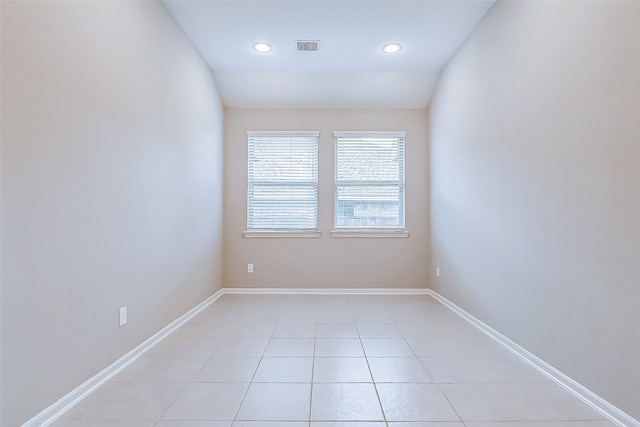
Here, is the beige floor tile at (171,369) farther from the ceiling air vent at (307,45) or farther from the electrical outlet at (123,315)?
the ceiling air vent at (307,45)

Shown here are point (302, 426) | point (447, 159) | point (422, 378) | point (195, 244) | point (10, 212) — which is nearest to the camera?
point (10, 212)

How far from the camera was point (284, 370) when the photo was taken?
2018mm

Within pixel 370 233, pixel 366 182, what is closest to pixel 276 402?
pixel 370 233

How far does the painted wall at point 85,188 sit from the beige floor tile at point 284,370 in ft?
3.12

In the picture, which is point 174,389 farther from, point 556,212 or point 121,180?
point 556,212

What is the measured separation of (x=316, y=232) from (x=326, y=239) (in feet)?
0.55

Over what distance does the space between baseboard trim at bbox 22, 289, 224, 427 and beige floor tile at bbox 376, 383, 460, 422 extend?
1.64 m

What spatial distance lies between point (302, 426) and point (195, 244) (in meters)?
2.29

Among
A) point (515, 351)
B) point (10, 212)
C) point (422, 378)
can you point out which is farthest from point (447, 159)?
point (10, 212)

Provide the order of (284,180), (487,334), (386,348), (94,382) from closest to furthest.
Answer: (94,382) → (386,348) → (487,334) → (284,180)

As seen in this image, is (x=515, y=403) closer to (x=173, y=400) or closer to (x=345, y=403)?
(x=345, y=403)

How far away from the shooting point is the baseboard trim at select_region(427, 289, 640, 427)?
1.47 m

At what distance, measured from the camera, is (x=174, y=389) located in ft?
5.86

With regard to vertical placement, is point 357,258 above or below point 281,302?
above
